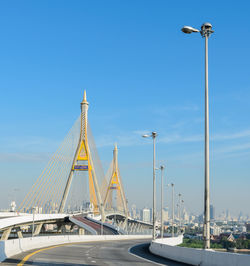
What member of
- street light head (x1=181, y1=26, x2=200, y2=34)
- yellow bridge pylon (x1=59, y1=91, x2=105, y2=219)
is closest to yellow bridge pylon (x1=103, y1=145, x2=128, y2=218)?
yellow bridge pylon (x1=59, y1=91, x2=105, y2=219)

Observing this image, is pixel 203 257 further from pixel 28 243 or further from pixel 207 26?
pixel 28 243

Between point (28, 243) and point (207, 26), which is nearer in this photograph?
point (207, 26)

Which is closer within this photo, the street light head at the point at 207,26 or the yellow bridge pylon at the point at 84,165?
the street light head at the point at 207,26

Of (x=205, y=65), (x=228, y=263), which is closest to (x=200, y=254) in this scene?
(x=228, y=263)

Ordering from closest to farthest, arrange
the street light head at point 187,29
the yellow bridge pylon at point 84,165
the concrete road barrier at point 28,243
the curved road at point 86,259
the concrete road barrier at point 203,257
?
the concrete road barrier at point 203,257 < the curved road at point 86,259 < the street light head at point 187,29 < the concrete road barrier at point 28,243 < the yellow bridge pylon at point 84,165

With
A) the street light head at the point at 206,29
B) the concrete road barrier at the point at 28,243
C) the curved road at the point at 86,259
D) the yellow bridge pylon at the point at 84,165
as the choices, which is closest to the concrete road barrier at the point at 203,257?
the curved road at the point at 86,259

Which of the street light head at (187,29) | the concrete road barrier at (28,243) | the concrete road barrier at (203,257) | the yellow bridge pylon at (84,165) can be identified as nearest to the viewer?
the concrete road barrier at (203,257)

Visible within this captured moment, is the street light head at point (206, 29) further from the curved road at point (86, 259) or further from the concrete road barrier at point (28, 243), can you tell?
the concrete road barrier at point (28, 243)

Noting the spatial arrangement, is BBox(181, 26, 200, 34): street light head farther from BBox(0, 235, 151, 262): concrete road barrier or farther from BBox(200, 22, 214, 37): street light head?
BBox(0, 235, 151, 262): concrete road barrier

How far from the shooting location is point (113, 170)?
127m

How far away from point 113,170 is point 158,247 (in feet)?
316

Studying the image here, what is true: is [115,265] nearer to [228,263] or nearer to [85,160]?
[228,263]

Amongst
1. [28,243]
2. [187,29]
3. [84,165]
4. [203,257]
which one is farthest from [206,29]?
[84,165]

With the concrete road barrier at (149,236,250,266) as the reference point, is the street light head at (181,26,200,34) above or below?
above
